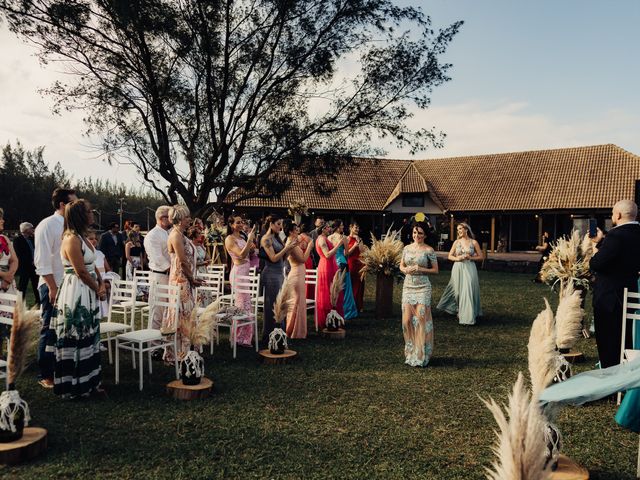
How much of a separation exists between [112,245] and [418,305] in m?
9.17

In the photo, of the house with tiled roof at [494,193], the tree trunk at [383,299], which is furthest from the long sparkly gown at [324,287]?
the house with tiled roof at [494,193]

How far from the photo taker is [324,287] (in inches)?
367

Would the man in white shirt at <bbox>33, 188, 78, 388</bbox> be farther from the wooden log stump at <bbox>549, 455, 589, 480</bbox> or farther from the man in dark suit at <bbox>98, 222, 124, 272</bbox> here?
the man in dark suit at <bbox>98, 222, 124, 272</bbox>

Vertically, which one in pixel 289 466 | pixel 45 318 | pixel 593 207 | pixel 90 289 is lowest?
pixel 289 466

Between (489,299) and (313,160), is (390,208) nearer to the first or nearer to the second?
(313,160)

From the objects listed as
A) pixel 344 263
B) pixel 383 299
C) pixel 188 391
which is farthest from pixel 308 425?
pixel 383 299

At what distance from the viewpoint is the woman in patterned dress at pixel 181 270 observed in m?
6.14

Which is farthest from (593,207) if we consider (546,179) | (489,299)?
(489,299)

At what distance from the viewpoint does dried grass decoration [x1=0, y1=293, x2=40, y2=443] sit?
11.8 feet

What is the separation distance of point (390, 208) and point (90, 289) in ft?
95.2

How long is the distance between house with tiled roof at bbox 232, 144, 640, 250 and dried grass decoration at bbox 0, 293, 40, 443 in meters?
23.8

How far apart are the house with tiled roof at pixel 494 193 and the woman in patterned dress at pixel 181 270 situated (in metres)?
21.2

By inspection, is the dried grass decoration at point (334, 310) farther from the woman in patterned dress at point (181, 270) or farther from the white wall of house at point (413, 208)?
the white wall of house at point (413, 208)

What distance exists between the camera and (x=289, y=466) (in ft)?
12.3
